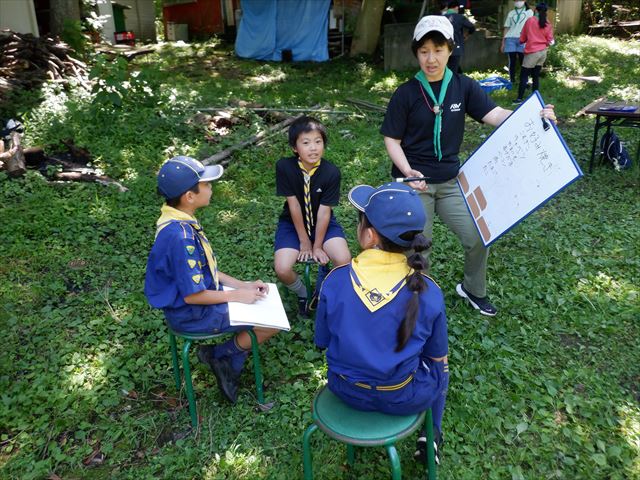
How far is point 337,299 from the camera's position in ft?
7.37

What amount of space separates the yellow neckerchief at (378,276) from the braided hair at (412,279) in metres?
0.04

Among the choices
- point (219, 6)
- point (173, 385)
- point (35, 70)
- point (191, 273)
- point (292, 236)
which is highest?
point (219, 6)

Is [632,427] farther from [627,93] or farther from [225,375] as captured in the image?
[627,93]

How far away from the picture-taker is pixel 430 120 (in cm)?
356

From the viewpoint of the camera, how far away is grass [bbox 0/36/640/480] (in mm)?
2881

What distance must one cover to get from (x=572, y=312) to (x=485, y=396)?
1.28m

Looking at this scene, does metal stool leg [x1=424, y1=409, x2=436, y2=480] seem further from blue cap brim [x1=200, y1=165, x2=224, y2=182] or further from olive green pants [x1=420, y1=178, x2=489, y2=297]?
blue cap brim [x1=200, y1=165, x2=224, y2=182]

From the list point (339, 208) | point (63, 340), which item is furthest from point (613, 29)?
point (63, 340)

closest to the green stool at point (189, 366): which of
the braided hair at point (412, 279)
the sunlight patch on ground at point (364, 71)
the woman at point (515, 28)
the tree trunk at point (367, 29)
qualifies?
the braided hair at point (412, 279)

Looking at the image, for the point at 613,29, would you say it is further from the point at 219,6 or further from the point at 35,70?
the point at 35,70

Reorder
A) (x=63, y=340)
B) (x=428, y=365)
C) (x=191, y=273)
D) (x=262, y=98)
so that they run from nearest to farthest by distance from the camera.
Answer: (x=428, y=365) < (x=191, y=273) < (x=63, y=340) < (x=262, y=98)

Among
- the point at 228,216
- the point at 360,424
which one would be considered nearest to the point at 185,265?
the point at 360,424

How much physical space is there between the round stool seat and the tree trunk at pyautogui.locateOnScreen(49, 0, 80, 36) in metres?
12.5

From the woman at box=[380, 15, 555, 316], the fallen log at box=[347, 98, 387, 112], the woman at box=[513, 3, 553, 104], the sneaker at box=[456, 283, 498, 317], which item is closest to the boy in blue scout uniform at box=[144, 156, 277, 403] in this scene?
the woman at box=[380, 15, 555, 316]
